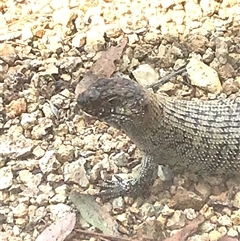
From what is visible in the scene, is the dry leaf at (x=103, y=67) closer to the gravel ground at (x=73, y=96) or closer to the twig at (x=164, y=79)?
the gravel ground at (x=73, y=96)

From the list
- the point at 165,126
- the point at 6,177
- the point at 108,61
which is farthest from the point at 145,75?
the point at 6,177

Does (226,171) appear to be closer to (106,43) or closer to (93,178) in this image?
(93,178)

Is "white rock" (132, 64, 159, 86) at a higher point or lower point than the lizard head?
lower

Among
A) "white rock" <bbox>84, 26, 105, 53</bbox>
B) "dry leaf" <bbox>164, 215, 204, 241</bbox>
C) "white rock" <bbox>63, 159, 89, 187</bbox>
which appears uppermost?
"white rock" <bbox>84, 26, 105, 53</bbox>

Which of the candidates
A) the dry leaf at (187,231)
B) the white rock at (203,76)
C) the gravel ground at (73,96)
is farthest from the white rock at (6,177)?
the white rock at (203,76)

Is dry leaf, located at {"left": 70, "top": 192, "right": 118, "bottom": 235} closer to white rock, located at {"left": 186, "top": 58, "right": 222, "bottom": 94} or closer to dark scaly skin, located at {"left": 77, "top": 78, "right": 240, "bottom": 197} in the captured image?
dark scaly skin, located at {"left": 77, "top": 78, "right": 240, "bottom": 197}

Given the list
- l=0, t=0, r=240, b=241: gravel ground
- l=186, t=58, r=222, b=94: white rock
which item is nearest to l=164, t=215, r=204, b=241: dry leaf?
l=0, t=0, r=240, b=241: gravel ground

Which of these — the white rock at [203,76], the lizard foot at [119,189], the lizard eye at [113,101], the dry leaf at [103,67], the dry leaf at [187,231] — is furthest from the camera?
the dry leaf at [103,67]

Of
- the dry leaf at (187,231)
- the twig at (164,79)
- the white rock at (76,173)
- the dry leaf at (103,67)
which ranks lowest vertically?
the dry leaf at (187,231)
